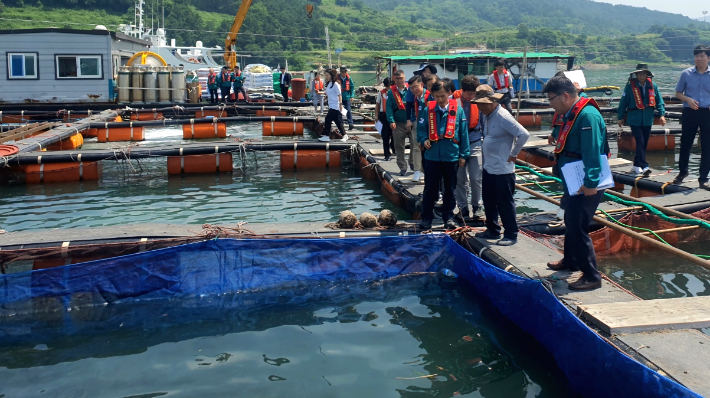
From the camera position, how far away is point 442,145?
714cm

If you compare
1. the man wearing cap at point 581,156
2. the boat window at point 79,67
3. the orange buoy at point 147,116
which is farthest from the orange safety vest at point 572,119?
the boat window at point 79,67

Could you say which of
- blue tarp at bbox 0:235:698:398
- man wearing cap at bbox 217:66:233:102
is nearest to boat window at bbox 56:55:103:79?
man wearing cap at bbox 217:66:233:102

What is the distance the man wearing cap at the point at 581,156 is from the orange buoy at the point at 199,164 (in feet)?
30.7

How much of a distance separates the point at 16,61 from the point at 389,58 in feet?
53.9

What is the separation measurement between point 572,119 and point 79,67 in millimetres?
23704

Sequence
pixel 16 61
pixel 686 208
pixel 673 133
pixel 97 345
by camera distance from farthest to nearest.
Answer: pixel 16 61 → pixel 673 133 → pixel 686 208 → pixel 97 345

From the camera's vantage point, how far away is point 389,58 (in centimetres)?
3055

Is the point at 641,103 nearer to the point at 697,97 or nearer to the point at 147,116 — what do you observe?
the point at 697,97

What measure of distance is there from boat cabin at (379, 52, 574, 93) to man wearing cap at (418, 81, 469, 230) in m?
22.8

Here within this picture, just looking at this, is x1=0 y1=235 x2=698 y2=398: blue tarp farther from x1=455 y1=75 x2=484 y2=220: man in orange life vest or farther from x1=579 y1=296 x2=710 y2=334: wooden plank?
x1=455 y1=75 x2=484 y2=220: man in orange life vest

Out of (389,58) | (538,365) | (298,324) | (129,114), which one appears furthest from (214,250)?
(389,58)

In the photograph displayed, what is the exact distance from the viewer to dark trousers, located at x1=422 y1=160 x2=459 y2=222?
23.9 feet

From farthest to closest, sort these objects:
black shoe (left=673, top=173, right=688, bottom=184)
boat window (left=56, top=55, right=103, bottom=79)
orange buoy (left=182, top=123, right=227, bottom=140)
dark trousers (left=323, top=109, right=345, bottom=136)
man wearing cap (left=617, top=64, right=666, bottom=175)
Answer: boat window (left=56, top=55, right=103, bottom=79)
orange buoy (left=182, top=123, right=227, bottom=140)
dark trousers (left=323, top=109, right=345, bottom=136)
man wearing cap (left=617, top=64, right=666, bottom=175)
black shoe (left=673, top=173, right=688, bottom=184)

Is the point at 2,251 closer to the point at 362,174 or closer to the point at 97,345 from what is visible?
the point at 97,345
